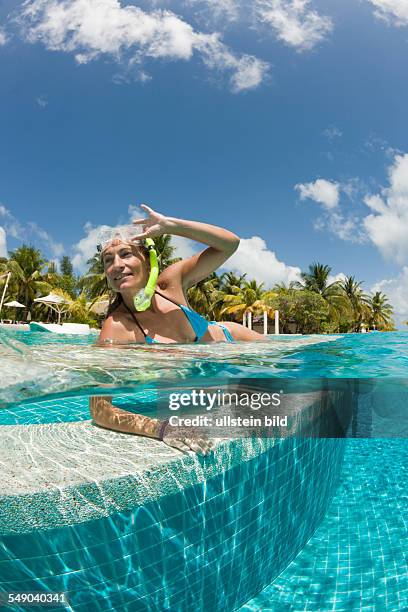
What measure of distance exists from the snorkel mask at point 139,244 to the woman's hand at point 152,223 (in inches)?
6.1

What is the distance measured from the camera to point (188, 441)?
224 centimetres

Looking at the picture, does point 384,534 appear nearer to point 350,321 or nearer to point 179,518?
point 179,518

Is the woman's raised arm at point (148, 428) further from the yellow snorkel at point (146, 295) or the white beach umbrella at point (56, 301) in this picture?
the white beach umbrella at point (56, 301)

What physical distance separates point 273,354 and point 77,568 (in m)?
2.35

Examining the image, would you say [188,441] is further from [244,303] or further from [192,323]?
[244,303]

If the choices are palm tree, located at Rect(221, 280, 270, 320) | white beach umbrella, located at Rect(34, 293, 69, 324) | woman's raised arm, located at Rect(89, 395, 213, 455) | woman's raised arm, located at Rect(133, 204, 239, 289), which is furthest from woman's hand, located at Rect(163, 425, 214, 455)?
palm tree, located at Rect(221, 280, 270, 320)

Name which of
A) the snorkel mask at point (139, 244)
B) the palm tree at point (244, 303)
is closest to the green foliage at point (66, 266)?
the palm tree at point (244, 303)

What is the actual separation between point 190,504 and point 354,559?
1.73m

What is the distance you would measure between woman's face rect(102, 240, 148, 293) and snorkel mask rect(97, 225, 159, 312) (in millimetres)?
72

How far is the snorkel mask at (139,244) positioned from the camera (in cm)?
344

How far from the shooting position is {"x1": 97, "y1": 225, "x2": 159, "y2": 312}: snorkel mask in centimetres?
344

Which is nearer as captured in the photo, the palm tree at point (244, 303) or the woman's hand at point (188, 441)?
the woman's hand at point (188, 441)

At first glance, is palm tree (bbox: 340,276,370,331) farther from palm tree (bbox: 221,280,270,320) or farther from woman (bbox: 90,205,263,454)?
woman (bbox: 90,205,263,454)

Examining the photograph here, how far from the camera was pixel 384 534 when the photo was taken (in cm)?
329
